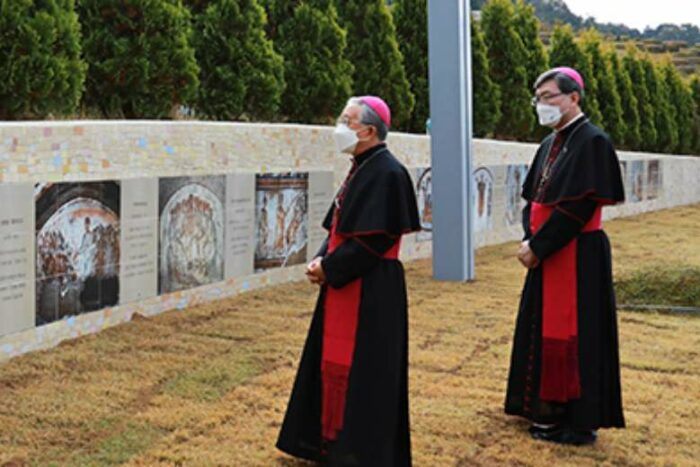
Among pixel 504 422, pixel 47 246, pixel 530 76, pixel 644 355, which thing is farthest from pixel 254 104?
pixel 530 76

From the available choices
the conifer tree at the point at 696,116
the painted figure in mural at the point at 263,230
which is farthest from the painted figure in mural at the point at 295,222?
the conifer tree at the point at 696,116

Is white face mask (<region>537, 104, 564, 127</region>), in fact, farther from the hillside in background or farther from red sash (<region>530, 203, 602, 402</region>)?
the hillside in background

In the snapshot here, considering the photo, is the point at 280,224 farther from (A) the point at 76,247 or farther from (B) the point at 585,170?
(B) the point at 585,170

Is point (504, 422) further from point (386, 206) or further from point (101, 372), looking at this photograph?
point (101, 372)

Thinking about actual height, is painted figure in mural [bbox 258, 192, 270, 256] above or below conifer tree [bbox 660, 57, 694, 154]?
below

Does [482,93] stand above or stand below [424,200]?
above

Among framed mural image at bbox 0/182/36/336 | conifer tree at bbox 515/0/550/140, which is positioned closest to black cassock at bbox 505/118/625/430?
framed mural image at bbox 0/182/36/336

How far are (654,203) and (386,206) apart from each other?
22952 mm

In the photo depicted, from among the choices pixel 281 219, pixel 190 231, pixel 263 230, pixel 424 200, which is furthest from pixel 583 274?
pixel 424 200

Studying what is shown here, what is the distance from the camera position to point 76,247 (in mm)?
7238

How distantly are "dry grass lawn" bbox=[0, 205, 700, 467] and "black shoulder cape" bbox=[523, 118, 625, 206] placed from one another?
1.37m

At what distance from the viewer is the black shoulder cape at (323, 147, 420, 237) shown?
14.3ft

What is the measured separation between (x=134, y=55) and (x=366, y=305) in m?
5.90

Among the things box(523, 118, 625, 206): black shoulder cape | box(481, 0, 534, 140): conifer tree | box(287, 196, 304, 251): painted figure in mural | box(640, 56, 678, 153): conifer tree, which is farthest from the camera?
box(640, 56, 678, 153): conifer tree
